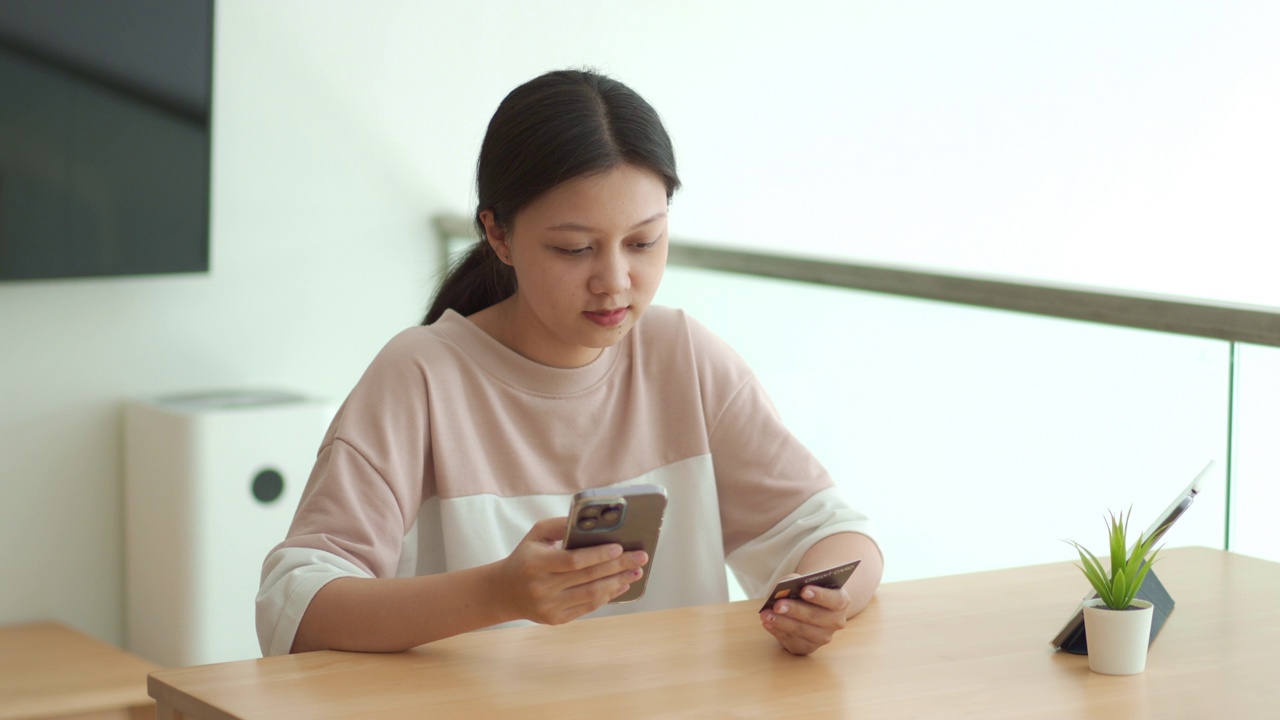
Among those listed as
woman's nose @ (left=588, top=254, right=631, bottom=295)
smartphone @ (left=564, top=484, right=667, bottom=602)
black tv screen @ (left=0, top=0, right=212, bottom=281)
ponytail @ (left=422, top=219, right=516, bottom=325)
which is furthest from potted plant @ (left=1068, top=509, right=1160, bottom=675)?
black tv screen @ (left=0, top=0, right=212, bottom=281)

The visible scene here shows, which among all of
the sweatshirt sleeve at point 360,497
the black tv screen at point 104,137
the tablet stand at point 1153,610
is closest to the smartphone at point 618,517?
the sweatshirt sleeve at point 360,497

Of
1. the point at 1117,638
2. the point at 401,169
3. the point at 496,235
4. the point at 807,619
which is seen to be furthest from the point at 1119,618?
the point at 401,169

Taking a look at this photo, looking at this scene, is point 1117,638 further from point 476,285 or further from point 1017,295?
point 1017,295

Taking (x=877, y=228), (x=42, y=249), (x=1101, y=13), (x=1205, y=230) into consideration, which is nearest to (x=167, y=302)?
(x=42, y=249)

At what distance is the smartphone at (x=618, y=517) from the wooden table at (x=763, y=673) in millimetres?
107

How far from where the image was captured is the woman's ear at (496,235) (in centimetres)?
158

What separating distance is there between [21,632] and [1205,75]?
20.1 feet

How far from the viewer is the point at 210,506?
288cm

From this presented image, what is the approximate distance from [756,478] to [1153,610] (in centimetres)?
50

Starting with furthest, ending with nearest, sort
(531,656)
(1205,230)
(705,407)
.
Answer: (1205,230) < (705,407) < (531,656)

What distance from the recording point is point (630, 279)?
1497mm

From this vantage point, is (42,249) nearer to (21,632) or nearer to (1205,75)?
(21,632)

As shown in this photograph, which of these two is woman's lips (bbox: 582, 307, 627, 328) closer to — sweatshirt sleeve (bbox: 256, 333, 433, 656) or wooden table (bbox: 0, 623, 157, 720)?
sweatshirt sleeve (bbox: 256, 333, 433, 656)

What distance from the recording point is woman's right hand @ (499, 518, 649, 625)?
1187mm
